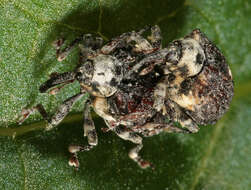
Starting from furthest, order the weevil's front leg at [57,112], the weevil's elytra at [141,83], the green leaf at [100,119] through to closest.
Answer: the weevil's elytra at [141,83], the weevil's front leg at [57,112], the green leaf at [100,119]

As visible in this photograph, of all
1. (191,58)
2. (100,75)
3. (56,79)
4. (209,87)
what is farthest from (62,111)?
(209,87)

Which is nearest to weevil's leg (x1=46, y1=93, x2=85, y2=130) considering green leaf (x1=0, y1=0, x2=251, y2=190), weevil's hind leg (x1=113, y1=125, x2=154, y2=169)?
green leaf (x1=0, y1=0, x2=251, y2=190)

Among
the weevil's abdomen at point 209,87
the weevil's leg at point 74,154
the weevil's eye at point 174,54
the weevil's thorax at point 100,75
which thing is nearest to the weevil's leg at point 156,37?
the weevil's eye at point 174,54

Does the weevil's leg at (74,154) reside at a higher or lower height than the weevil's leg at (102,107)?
lower

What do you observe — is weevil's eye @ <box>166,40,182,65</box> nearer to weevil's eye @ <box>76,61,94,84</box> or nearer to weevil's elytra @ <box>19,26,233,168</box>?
weevil's elytra @ <box>19,26,233,168</box>

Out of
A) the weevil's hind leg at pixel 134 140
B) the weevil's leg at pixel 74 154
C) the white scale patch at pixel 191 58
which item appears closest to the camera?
the weevil's leg at pixel 74 154

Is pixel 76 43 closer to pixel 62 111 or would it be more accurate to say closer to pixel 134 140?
pixel 62 111

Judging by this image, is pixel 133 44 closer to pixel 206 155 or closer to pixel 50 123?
pixel 50 123

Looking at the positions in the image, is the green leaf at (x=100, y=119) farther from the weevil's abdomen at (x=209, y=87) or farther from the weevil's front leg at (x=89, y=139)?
the weevil's abdomen at (x=209, y=87)
